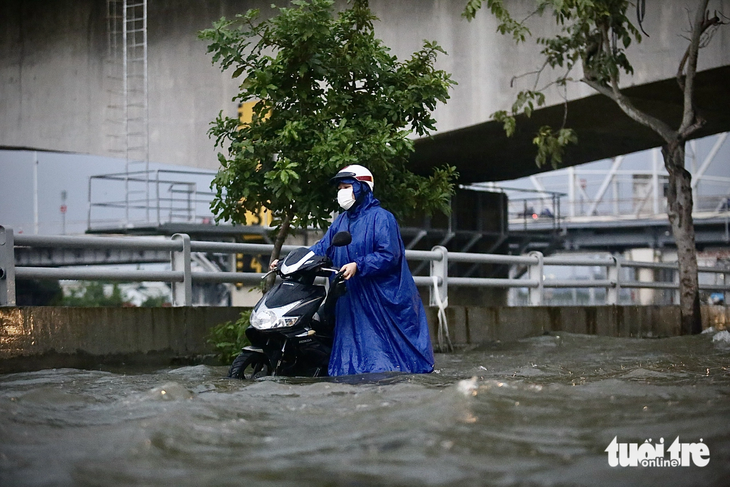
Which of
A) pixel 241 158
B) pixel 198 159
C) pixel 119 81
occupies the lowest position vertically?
pixel 241 158

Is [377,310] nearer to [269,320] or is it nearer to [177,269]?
[269,320]

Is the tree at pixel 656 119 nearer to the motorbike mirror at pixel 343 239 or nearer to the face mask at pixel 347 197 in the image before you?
the face mask at pixel 347 197

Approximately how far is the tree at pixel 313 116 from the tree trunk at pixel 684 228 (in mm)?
6349

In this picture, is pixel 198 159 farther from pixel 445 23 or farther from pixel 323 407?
pixel 323 407

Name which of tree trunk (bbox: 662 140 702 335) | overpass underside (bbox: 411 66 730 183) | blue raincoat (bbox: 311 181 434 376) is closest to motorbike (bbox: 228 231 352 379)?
blue raincoat (bbox: 311 181 434 376)

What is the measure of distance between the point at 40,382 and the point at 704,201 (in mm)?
55081

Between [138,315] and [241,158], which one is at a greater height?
[241,158]

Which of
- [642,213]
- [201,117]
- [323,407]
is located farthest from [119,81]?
[642,213]

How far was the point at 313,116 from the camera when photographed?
876 cm

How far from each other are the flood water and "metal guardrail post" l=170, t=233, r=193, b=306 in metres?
2.40

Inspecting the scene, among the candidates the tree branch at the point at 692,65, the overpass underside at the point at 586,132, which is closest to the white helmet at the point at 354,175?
the tree branch at the point at 692,65

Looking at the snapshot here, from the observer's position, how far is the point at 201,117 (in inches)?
910

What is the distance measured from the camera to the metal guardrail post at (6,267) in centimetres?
762

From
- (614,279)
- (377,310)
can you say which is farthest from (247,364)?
(614,279)
